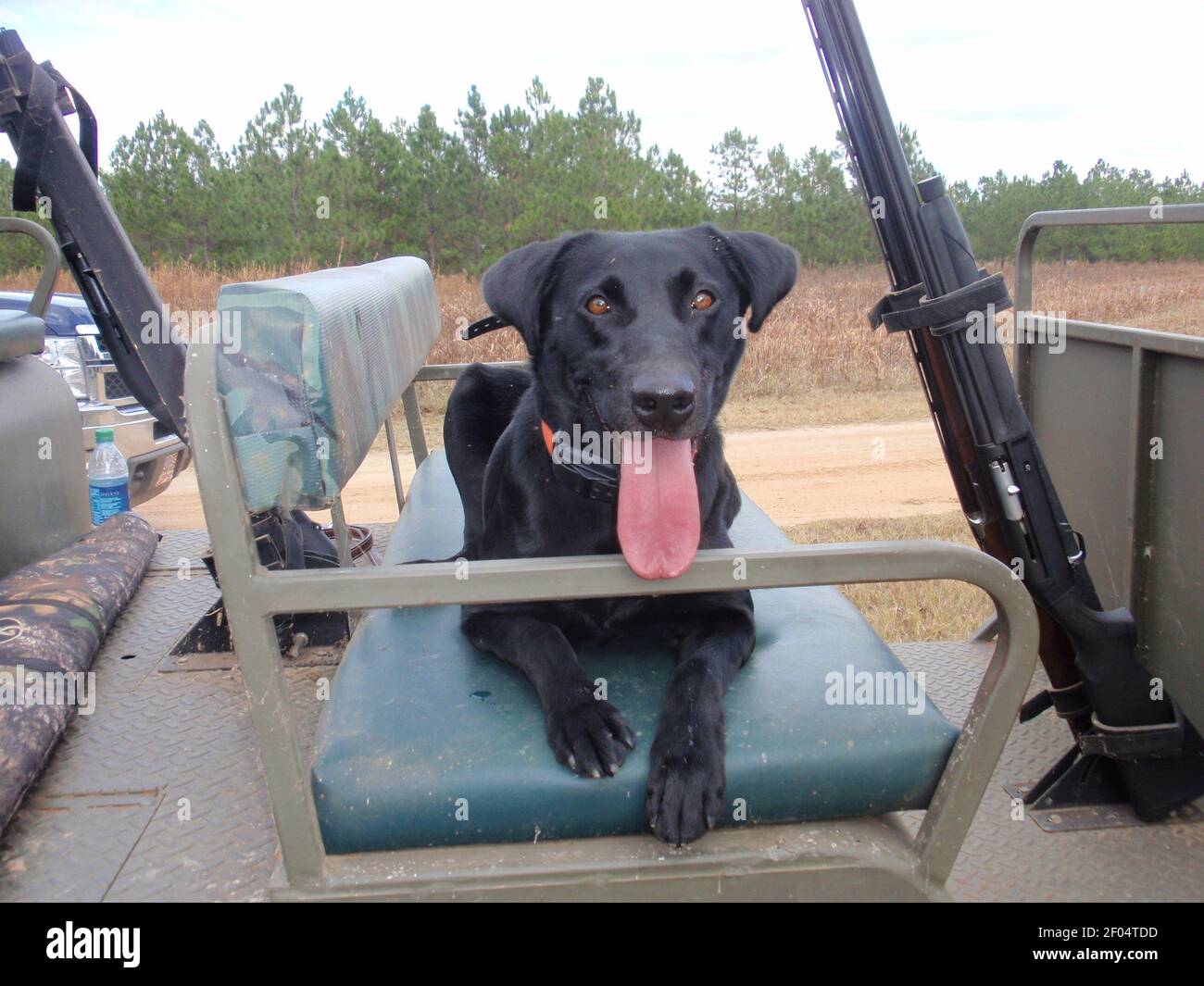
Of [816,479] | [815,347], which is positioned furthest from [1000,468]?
[815,347]

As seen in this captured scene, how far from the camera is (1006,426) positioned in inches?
73.4

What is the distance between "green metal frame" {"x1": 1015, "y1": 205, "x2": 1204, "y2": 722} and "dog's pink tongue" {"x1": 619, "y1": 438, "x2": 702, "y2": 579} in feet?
3.49

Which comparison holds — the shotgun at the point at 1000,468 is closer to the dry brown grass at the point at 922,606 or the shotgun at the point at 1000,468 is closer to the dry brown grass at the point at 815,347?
the dry brown grass at the point at 922,606

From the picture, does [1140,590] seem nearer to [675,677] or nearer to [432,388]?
[675,677]

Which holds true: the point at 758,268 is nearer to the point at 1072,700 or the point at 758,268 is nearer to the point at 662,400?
the point at 662,400

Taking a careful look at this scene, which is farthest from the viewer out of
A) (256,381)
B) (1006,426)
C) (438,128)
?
(438,128)

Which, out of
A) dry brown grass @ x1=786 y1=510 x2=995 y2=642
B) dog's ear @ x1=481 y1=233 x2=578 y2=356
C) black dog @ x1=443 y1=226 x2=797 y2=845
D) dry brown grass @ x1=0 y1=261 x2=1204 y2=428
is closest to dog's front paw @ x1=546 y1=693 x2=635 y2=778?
black dog @ x1=443 y1=226 x2=797 y2=845

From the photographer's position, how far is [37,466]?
259 centimetres

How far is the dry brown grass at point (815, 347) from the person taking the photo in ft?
32.7

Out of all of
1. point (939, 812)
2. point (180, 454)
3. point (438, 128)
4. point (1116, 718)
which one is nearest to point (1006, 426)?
point (1116, 718)

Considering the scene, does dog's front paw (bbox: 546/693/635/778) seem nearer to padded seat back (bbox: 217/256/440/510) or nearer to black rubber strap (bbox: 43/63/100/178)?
padded seat back (bbox: 217/256/440/510)

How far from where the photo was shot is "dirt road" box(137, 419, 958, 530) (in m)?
6.57

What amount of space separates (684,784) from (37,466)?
2.05 m
